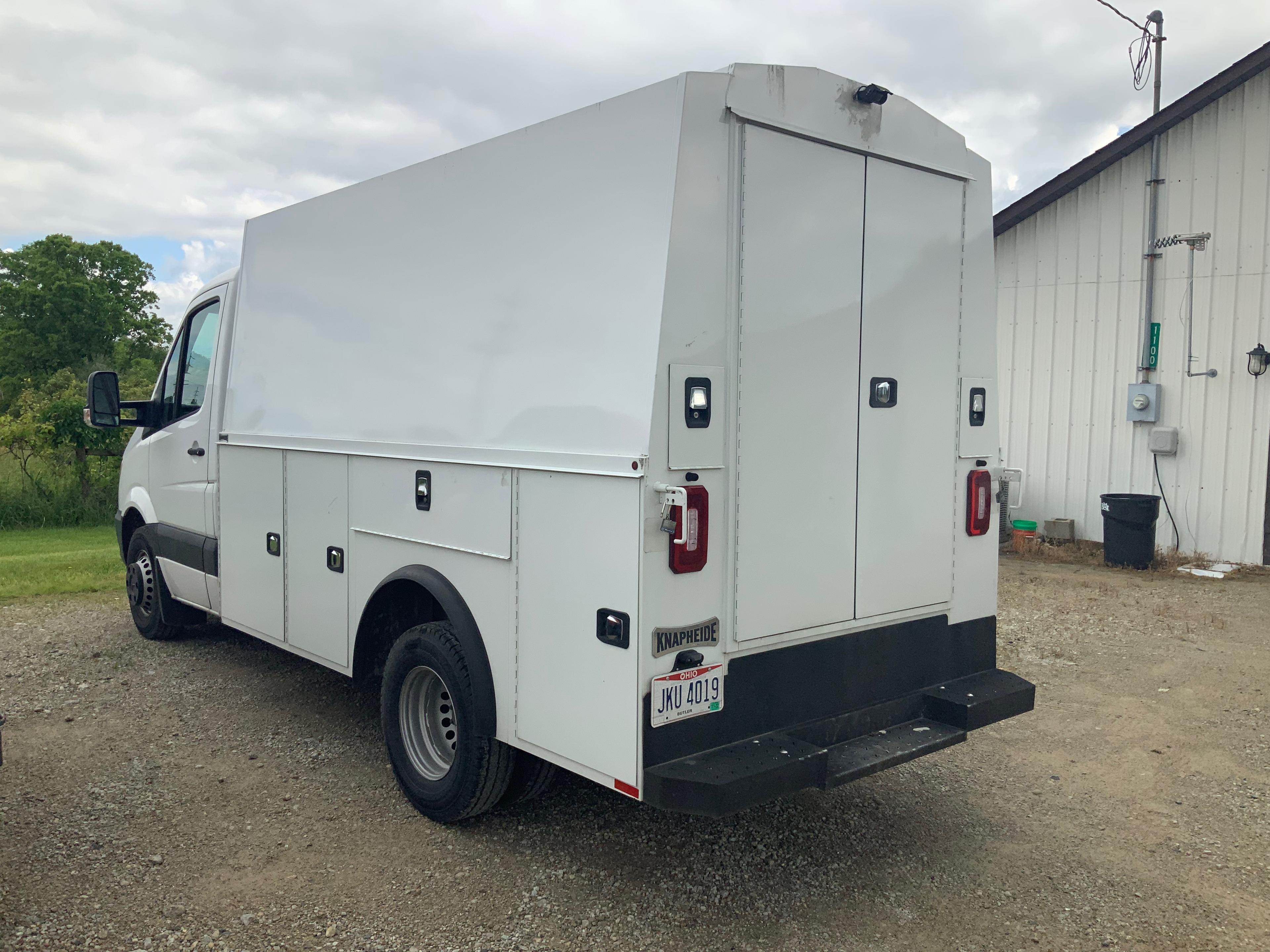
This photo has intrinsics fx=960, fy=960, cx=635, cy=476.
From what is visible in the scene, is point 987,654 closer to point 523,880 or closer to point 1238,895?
point 1238,895

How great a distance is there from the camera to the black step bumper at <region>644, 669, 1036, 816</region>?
300 centimetres

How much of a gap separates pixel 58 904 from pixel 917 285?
12.9 ft

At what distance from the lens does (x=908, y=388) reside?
3846 mm

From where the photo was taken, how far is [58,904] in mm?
3395

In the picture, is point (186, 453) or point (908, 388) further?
point (186, 453)

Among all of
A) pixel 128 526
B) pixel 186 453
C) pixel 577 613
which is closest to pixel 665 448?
pixel 577 613

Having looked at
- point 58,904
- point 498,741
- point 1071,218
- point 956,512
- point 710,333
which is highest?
point 1071,218

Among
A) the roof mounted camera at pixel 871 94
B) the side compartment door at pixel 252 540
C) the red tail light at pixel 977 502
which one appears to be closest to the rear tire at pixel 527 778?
the side compartment door at pixel 252 540

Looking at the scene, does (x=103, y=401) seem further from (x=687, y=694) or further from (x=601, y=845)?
(x=687, y=694)

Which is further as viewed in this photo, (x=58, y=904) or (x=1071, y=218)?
(x=1071, y=218)

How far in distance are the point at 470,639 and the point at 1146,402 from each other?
9833 millimetres

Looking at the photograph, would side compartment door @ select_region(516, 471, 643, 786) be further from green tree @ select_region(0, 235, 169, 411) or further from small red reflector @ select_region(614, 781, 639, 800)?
green tree @ select_region(0, 235, 169, 411)

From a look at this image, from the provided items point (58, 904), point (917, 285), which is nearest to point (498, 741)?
point (58, 904)

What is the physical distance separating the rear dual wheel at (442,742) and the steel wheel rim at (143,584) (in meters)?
3.42
